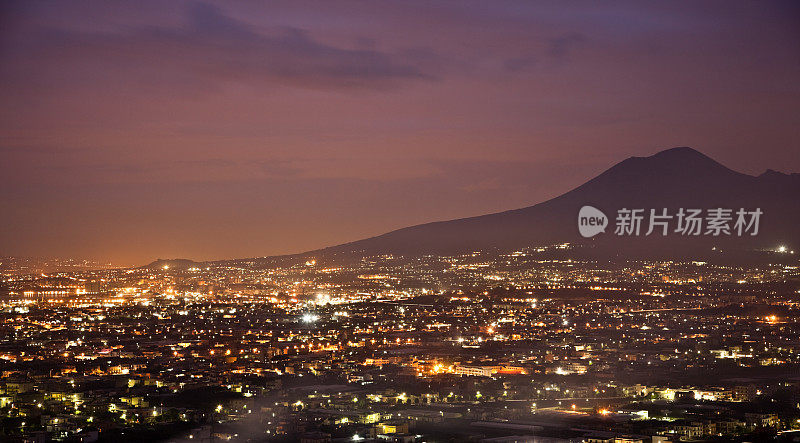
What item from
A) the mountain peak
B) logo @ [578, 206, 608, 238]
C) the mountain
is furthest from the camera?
the mountain peak

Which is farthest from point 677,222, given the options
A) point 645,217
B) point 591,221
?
point 591,221

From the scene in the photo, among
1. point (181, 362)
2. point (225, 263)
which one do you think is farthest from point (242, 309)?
point (225, 263)

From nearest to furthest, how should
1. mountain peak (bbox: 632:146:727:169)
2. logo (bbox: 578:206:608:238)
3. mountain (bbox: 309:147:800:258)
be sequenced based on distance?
mountain (bbox: 309:147:800:258)
logo (bbox: 578:206:608:238)
mountain peak (bbox: 632:146:727:169)

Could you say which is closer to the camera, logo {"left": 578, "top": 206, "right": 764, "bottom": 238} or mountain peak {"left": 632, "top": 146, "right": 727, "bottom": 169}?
logo {"left": 578, "top": 206, "right": 764, "bottom": 238}

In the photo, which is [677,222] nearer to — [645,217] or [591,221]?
[645,217]

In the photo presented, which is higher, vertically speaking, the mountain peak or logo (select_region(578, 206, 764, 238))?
the mountain peak
